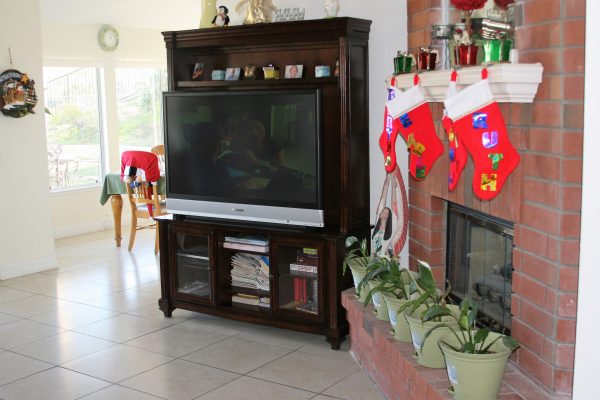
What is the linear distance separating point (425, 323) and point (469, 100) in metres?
0.86

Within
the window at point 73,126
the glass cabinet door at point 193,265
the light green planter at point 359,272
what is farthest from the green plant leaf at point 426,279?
the window at point 73,126

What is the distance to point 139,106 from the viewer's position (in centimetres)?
811

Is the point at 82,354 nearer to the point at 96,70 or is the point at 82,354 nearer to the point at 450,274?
the point at 450,274

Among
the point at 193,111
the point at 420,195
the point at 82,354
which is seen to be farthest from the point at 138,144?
the point at 420,195

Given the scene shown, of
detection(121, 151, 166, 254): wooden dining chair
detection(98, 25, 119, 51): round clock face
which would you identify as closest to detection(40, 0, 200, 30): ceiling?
detection(98, 25, 119, 51): round clock face

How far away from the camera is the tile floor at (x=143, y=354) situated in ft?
11.3

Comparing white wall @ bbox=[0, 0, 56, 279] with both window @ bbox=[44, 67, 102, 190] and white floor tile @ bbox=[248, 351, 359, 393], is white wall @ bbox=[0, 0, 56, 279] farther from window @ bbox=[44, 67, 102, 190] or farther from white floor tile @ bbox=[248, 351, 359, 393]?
white floor tile @ bbox=[248, 351, 359, 393]

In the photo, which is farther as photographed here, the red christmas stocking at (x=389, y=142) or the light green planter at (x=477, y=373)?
the red christmas stocking at (x=389, y=142)

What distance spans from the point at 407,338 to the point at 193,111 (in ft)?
6.49

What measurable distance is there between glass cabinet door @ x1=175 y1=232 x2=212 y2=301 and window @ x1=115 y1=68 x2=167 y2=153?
3.68 m

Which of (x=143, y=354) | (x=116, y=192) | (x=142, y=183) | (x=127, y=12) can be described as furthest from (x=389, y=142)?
(x=127, y=12)

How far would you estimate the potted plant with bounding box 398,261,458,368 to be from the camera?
109 inches

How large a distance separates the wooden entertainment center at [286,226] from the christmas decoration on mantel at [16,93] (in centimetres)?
174

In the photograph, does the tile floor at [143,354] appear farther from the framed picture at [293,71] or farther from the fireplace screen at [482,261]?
the framed picture at [293,71]
